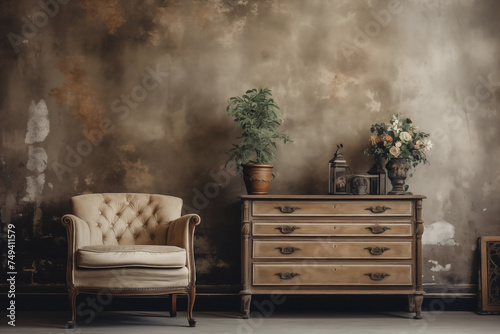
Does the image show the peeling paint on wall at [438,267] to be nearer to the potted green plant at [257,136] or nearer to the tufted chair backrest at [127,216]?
the potted green plant at [257,136]

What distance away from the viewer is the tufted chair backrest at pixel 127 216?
4.41m

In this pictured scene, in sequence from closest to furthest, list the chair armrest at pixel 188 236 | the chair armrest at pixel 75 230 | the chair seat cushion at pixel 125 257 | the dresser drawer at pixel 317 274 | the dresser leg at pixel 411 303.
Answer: the chair seat cushion at pixel 125 257, the chair armrest at pixel 75 230, the chair armrest at pixel 188 236, the dresser drawer at pixel 317 274, the dresser leg at pixel 411 303

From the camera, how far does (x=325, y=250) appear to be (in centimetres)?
431

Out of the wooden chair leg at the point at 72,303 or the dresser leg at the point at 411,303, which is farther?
the dresser leg at the point at 411,303

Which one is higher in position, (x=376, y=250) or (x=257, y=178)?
(x=257, y=178)

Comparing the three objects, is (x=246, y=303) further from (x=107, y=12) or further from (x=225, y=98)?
(x=107, y=12)

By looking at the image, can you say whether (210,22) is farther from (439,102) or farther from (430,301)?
(430,301)

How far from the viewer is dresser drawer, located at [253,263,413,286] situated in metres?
4.28

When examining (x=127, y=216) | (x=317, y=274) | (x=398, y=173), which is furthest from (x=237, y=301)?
(x=398, y=173)

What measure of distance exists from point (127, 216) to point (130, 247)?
0.58m

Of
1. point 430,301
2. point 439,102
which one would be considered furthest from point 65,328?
point 439,102

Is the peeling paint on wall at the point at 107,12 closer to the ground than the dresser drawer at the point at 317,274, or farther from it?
farther from it

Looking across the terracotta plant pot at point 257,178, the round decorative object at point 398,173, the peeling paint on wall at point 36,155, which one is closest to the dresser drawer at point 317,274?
the terracotta plant pot at point 257,178

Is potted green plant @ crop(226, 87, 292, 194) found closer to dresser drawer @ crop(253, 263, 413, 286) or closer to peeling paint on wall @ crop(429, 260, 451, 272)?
dresser drawer @ crop(253, 263, 413, 286)
